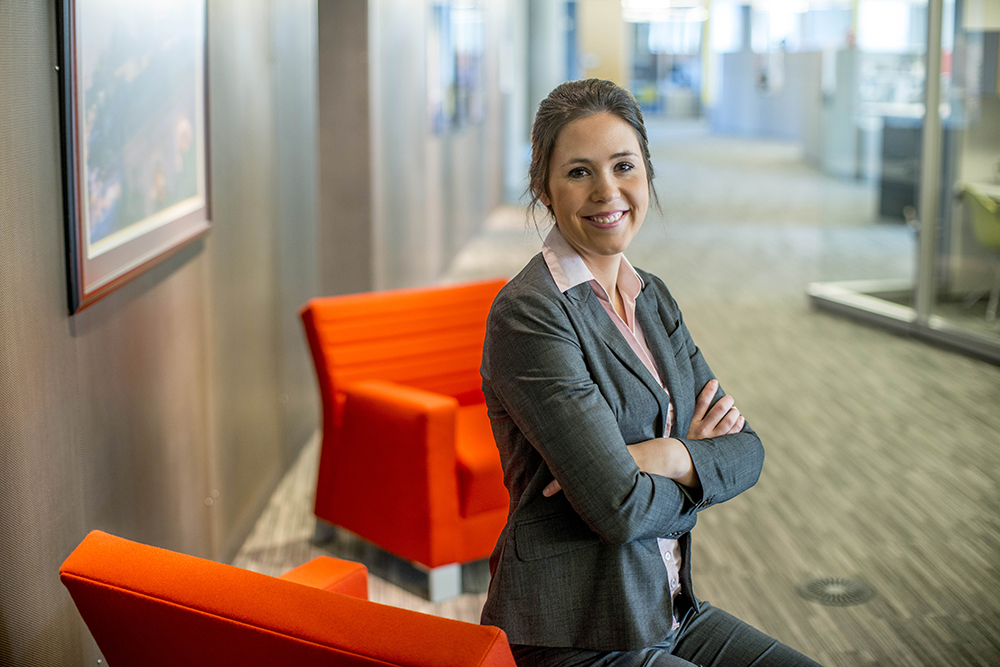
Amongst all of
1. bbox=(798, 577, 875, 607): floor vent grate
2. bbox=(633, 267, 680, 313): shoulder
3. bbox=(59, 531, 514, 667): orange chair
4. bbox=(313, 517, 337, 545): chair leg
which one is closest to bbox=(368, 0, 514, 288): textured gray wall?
bbox=(313, 517, 337, 545): chair leg

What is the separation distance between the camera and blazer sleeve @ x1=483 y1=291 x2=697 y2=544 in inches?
55.6

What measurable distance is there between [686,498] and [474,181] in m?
9.30

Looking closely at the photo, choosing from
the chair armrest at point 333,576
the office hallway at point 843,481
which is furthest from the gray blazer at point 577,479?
the office hallway at point 843,481

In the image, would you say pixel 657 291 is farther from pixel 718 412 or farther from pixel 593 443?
pixel 593 443

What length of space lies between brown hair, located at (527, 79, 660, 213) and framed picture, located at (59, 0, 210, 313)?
971 mm

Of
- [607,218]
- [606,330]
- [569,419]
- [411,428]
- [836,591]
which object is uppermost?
[607,218]

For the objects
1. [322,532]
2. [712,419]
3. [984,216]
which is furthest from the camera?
[984,216]

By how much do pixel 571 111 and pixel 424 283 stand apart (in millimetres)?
5962

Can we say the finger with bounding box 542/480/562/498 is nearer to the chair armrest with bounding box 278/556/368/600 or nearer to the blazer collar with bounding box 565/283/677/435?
the blazer collar with bounding box 565/283/677/435

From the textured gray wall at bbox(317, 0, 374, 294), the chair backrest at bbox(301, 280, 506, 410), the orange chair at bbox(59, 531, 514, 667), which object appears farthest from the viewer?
the textured gray wall at bbox(317, 0, 374, 294)

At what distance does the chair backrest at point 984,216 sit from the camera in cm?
576

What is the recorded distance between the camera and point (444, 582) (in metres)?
3.03

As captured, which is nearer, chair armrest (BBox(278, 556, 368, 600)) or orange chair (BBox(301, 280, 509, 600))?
chair armrest (BBox(278, 556, 368, 600))

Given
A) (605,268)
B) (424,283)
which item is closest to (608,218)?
(605,268)
